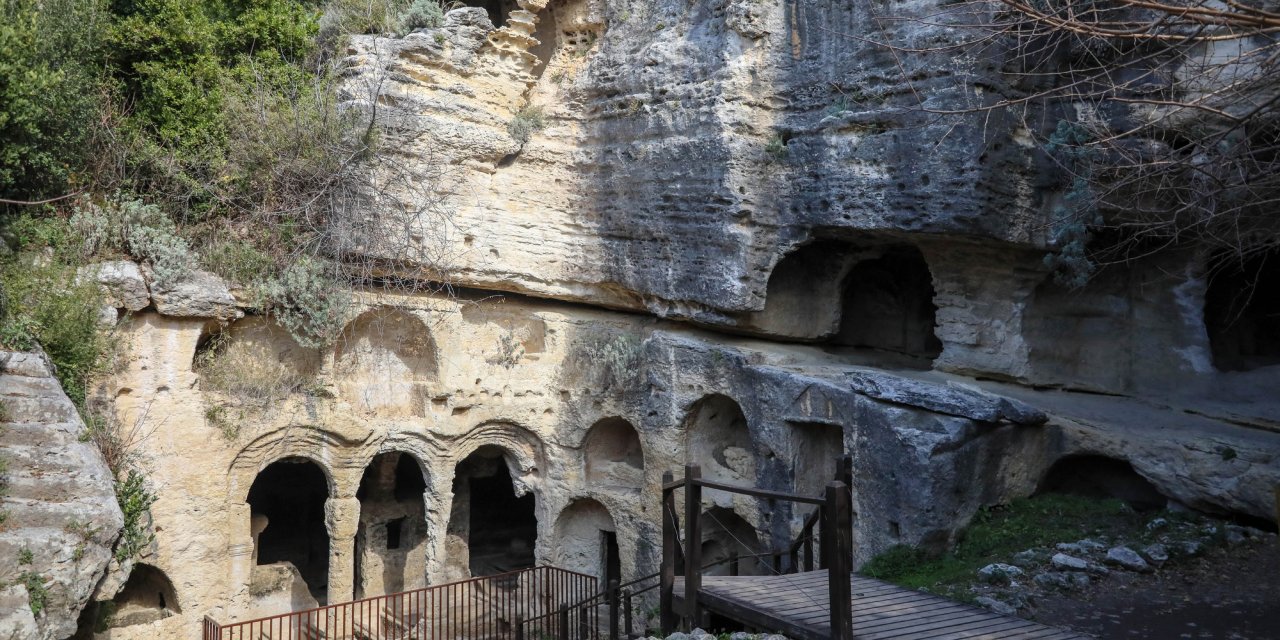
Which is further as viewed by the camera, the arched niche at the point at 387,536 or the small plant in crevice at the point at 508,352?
the arched niche at the point at 387,536

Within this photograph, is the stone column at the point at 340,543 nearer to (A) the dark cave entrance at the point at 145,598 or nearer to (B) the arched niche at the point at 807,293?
(A) the dark cave entrance at the point at 145,598

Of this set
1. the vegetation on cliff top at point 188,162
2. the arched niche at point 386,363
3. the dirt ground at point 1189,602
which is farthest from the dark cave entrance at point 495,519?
the dirt ground at point 1189,602

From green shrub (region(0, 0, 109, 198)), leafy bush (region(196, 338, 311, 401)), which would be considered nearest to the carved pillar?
leafy bush (region(196, 338, 311, 401))

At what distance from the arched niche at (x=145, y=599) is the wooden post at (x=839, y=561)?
9151 millimetres

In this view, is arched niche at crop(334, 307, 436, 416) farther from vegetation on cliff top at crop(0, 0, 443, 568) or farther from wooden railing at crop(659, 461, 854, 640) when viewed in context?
wooden railing at crop(659, 461, 854, 640)

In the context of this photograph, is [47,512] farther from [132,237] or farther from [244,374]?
[244,374]

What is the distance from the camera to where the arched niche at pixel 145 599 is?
38.0ft

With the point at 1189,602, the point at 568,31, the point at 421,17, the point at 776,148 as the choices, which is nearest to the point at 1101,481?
the point at 1189,602

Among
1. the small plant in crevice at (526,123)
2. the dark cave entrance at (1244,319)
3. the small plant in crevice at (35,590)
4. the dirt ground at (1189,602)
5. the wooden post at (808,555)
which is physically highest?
the small plant in crevice at (526,123)

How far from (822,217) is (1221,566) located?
5.82 metres

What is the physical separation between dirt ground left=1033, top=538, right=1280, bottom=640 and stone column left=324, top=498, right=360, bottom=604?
9205 mm

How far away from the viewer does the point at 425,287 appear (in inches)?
545

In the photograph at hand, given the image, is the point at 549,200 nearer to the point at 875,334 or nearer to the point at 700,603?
the point at 875,334

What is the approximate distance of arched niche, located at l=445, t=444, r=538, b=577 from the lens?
615 inches
